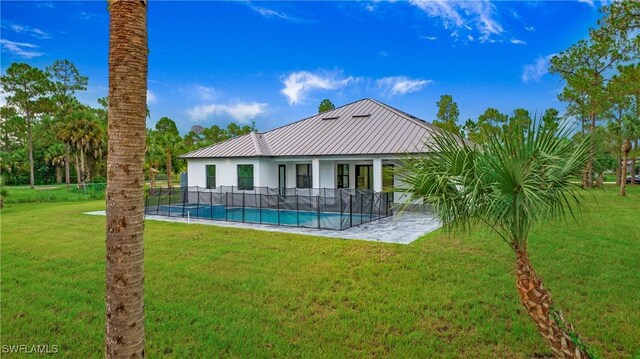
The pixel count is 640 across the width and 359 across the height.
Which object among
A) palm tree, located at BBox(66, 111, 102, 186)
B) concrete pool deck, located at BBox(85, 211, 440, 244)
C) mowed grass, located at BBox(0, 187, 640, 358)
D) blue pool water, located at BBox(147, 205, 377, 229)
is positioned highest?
palm tree, located at BBox(66, 111, 102, 186)

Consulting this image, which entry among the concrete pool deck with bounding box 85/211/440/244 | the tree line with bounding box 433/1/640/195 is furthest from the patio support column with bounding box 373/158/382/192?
the tree line with bounding box 433/1/640/195

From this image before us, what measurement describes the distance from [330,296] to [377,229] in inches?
256

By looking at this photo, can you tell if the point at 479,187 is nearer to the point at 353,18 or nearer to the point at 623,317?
the point at 623,317

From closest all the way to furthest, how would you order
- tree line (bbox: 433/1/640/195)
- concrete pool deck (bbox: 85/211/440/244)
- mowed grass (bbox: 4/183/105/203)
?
1. tree line (bbox: 433/1/640/195)
2. concrete pool deck (bbox: 85/211/440/244)
3. mowed grass (bbox: 4/183/105/203)

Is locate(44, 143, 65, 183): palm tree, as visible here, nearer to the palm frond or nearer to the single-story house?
the single-story house

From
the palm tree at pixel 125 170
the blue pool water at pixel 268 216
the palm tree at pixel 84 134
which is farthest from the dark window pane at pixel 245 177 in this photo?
the palm tree at pixel 84 134

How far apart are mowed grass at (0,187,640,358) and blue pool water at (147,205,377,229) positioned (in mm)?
2434

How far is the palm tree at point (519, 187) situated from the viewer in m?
3.21

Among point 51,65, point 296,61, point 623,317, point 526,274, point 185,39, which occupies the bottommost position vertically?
point 623,317

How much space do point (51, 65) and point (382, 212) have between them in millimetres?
50476

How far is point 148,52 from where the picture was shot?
254 cm

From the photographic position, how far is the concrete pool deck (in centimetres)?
1059

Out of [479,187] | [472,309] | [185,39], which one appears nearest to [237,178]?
[185,39]

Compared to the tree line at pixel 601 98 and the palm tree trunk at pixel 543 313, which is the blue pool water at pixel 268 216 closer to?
the tree line at pixel 601 98
